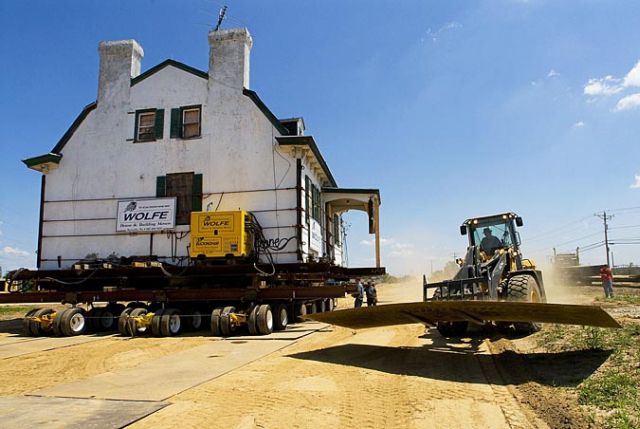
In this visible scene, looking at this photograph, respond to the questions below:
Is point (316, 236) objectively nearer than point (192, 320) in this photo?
No

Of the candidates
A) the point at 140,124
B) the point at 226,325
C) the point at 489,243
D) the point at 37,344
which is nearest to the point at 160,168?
the point at 140,124

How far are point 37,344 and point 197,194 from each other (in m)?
6.44

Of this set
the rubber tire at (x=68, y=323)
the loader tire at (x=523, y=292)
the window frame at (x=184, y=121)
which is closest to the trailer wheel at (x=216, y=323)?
the rubber tire at (x=68, y=323)

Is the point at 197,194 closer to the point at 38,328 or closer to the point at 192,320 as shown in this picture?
the point at 192,320

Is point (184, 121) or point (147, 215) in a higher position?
point (184, 121)

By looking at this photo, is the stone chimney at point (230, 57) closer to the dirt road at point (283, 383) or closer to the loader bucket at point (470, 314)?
the dirt road at point (283, 383)

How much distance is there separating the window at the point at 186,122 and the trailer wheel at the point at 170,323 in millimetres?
6251

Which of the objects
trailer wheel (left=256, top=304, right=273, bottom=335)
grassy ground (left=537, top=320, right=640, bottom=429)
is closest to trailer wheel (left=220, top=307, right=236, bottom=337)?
trailer wheel (left=256, top=304, right=273, bottom=335)

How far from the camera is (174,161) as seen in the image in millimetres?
16391

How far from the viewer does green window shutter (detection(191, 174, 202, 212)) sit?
1591 centimetres

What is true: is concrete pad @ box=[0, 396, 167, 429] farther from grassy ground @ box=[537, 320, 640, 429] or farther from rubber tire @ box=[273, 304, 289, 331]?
rubber tire @ box=[273, 304, 289, 331]

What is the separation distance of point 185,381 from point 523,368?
5.24 m

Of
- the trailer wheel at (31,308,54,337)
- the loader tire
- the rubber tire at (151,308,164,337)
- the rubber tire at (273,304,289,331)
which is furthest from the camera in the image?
the rubber tire at (273,304,289,331)

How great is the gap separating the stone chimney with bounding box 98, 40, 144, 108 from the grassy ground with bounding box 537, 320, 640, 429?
15815mm
